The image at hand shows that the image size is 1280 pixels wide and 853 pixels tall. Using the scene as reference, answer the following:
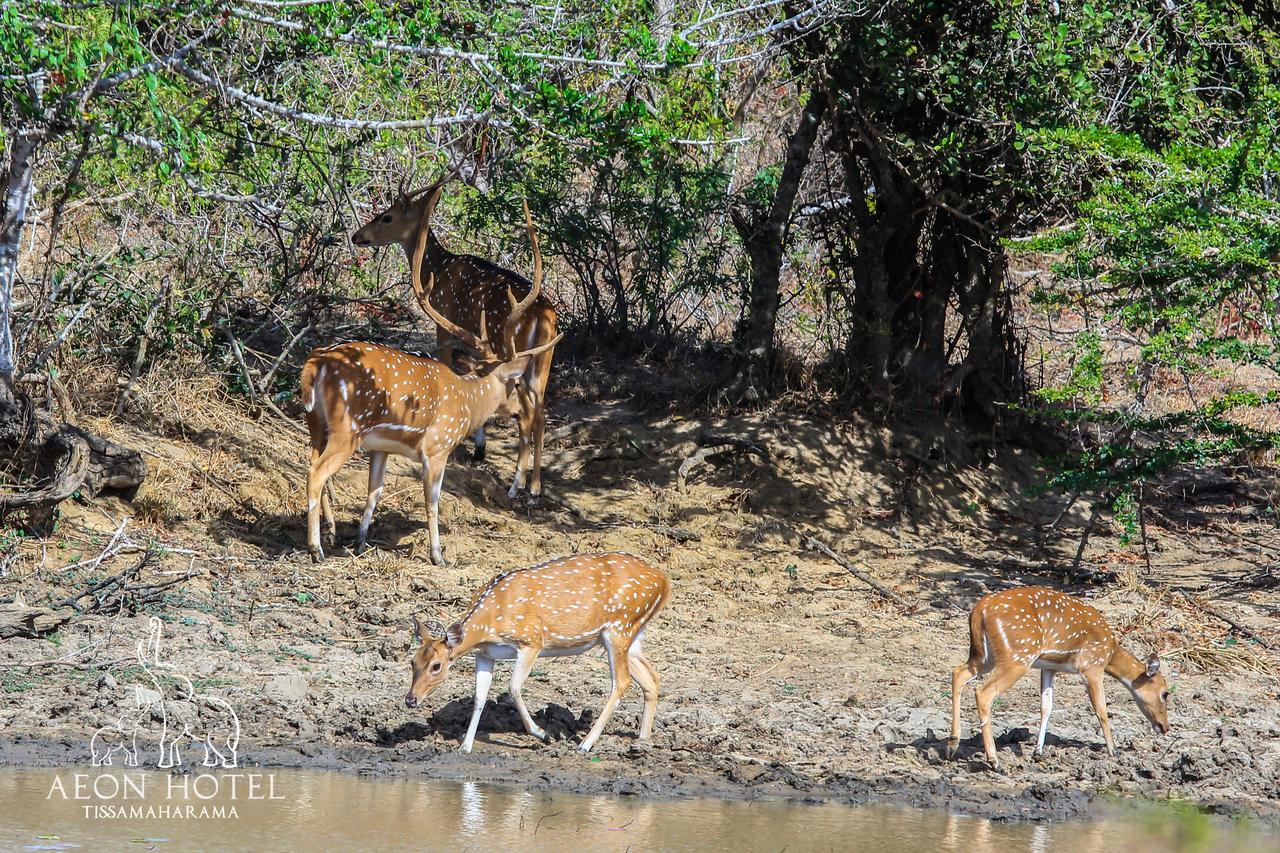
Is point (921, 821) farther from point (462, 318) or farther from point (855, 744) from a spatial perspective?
point (462, 318)

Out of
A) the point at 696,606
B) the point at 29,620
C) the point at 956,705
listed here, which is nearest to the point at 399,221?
the point at 696,606

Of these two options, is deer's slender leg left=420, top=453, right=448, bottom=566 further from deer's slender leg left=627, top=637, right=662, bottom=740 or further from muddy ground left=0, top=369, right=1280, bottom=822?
deer's slender leg left=627, top=637, right=662, bottom=740

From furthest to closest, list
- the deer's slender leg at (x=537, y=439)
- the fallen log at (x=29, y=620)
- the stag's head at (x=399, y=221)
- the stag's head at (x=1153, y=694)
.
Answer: the stag's head at (x=399, y=221) → the deer's slender leg at (x=537, y=439) → the fallen log at (x=29, y=620) → the stag's head at (x=1153, y=694)

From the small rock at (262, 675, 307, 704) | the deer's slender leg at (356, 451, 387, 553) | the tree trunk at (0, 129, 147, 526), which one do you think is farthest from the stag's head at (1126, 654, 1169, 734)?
the tree trunk at (0, 129, 147, 526)

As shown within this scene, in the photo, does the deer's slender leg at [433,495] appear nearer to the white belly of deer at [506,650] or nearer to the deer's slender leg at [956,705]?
the white belly of deer at [506,650]

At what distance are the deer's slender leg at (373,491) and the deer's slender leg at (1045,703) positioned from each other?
481 centimetres

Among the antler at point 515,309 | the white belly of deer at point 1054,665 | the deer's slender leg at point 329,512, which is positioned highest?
the antler at point 515,309

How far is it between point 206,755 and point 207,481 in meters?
3.75

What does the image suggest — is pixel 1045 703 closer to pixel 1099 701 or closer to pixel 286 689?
pixel 1099 701

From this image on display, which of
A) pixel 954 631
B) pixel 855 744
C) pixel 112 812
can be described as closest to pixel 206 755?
pixel 112 812

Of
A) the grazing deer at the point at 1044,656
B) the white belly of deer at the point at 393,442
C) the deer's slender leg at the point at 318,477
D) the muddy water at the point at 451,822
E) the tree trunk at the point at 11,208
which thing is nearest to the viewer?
the muddy water at the point at 451,822

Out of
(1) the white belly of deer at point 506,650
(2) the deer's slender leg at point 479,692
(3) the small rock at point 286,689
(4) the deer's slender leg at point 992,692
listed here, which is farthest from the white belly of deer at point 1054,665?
(3) the small rock at point 286,689

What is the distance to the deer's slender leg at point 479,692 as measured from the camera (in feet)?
25.7

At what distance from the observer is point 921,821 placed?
731cm
